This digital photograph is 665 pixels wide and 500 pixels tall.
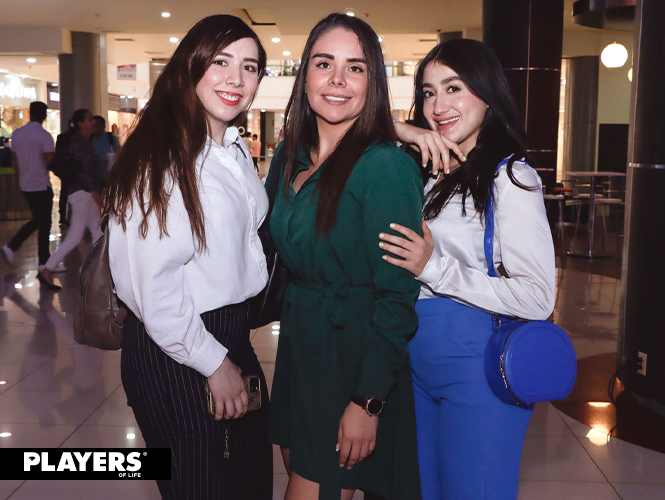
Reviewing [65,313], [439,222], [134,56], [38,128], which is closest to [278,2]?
[38,128]

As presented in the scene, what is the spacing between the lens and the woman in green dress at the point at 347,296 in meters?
1.42

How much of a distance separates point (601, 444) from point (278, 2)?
10.2m

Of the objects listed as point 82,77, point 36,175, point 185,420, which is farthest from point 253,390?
point 82,77

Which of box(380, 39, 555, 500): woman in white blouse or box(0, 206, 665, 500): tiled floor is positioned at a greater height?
box(380, 39, 555, 500): woman in white blouse

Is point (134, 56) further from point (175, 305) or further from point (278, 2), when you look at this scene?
point (175, 305)

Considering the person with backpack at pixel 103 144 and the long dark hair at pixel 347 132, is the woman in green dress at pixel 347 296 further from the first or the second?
the person with backpack at pixel 103 144

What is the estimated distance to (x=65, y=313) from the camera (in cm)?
551

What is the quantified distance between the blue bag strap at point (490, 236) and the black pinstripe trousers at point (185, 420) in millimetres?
619

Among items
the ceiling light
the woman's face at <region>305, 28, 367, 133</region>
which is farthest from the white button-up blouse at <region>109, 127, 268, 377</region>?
the ceiling light

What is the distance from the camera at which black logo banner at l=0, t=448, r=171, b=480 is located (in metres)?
2.83

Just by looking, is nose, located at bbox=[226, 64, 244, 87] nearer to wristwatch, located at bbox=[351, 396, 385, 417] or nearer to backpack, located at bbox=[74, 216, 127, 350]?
backpack, located at bbox=[74, 216, 127, 350]

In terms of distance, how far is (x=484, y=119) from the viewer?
1.75 m

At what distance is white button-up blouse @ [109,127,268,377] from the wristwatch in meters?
0.32

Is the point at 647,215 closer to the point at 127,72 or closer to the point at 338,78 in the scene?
the point at 338,78
